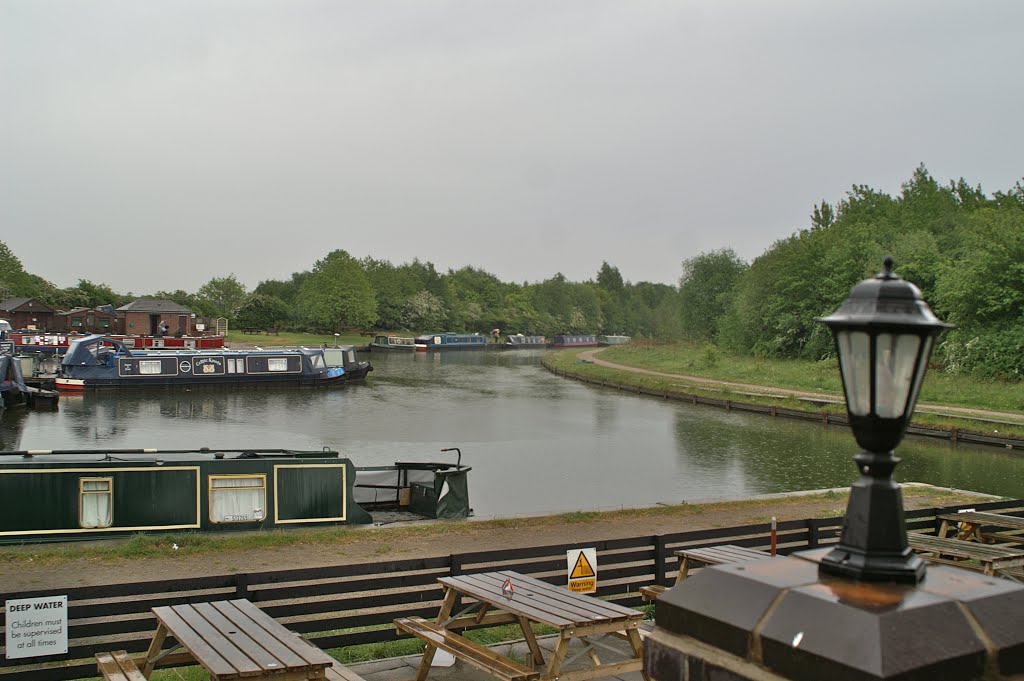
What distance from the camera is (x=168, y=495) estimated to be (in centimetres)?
1650

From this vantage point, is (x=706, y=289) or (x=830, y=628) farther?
(x=706, y=289)

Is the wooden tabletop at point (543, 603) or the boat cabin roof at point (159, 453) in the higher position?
the wooden tabletop at point (543, 603)

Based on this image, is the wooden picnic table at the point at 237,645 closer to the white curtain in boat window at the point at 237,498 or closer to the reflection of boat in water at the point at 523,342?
the white curtain in boat window at the point at 237,498

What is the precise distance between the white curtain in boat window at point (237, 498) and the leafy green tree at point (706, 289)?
3361 inches

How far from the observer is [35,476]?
15852 mm

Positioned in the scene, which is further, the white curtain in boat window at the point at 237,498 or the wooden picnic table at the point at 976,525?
the white curtain in boat window at the point at 237,498

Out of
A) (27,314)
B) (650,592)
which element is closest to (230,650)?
(650,592)

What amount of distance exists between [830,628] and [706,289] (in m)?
101

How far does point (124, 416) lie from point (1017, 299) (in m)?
45.4

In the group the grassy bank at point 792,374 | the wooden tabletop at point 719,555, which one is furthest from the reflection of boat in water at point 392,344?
the wooden tabletop at point 719,555

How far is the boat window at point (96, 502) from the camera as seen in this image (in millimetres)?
16172

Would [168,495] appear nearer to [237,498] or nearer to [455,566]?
[237,498]

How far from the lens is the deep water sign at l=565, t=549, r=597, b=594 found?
10.2 metres

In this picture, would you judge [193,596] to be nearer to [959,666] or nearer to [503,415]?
[959,666]
